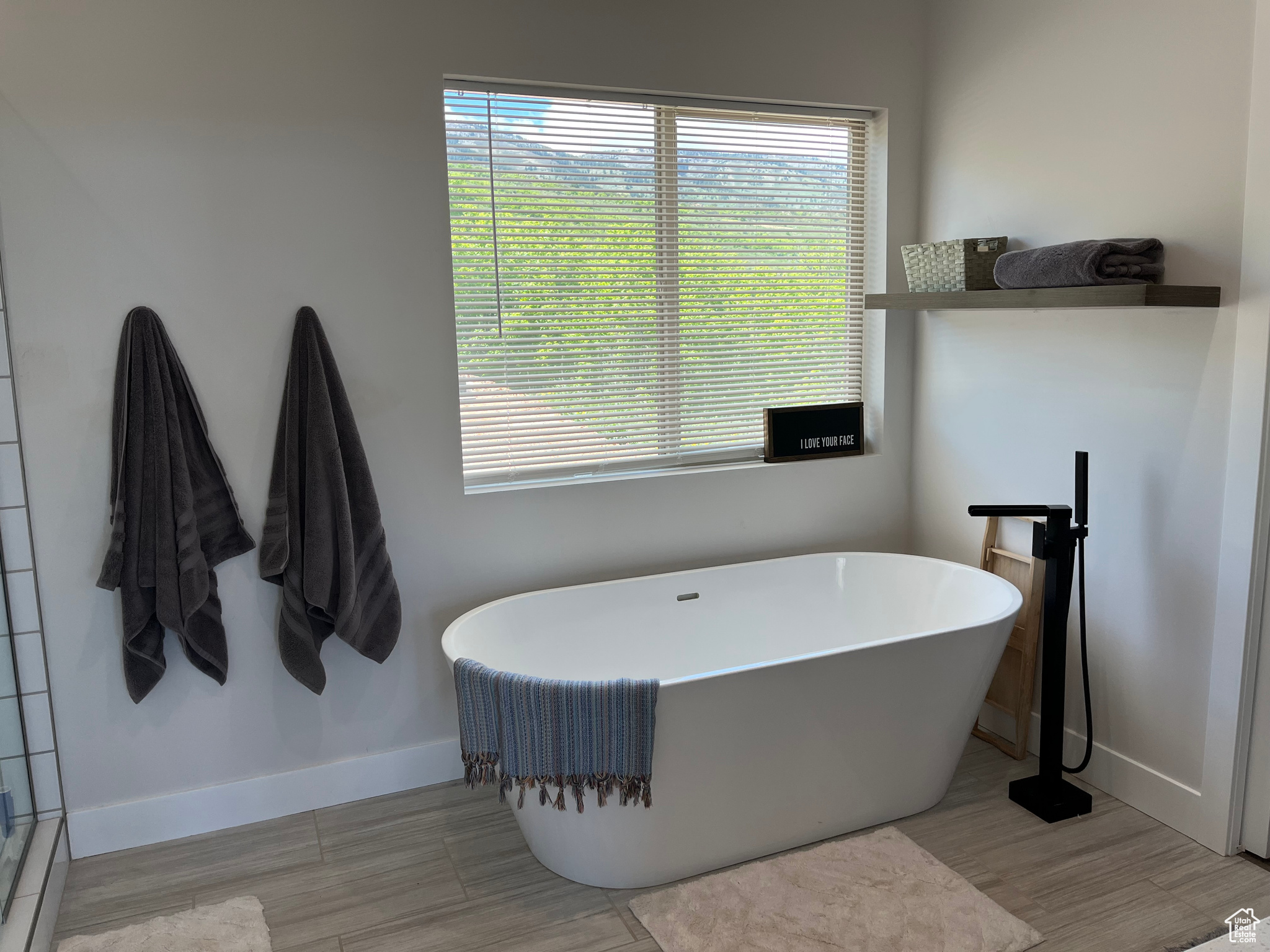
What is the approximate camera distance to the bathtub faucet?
9.00 ft

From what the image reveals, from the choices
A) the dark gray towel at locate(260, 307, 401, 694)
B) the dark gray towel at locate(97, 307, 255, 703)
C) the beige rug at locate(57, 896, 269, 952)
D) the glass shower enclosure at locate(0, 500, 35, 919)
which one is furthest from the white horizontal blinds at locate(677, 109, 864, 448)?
the glass shower enclosure at locate(0, 500, 35, 919)

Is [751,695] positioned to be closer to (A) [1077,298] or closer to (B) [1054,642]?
(B) [1054,642]

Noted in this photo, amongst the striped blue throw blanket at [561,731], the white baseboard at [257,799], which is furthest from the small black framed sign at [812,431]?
the white baseboard at [257,799]

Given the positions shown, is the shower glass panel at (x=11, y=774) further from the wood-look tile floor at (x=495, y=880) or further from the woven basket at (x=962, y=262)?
the woven basket at (x=962, y=262)

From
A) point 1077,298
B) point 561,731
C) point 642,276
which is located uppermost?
point 642,276

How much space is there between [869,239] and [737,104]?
726 millimetres

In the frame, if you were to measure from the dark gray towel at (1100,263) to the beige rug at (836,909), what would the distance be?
1623 millimetres

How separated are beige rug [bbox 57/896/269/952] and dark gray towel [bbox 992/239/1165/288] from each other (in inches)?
106

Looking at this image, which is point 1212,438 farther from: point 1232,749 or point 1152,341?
point 1232,749

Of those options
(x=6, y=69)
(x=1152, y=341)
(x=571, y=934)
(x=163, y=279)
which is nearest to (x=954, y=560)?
(x=1152, y=341)

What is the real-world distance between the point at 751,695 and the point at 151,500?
169cm

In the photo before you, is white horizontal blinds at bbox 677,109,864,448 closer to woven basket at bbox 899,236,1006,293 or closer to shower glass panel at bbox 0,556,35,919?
woven basket at bbox 899,236,1006,293

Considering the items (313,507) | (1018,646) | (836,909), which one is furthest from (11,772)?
(1018,646)

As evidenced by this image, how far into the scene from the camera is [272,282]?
2701 millimetres
